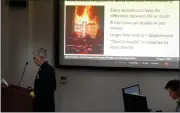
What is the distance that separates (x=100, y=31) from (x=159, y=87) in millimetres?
1016

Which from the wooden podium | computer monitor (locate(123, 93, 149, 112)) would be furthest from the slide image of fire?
computer monitor (locate(123, 93, 149, 112))

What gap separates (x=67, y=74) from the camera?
4859 millimetres

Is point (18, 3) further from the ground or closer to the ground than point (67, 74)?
further from the ground

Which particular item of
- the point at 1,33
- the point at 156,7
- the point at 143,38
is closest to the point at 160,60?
the point at 143,38

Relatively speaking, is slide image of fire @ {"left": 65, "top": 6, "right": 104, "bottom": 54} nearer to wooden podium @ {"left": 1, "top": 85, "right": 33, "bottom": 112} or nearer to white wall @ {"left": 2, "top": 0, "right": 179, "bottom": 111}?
white wall @ {"left": 2, "top": 0, "right": 179, "bottom": 111}

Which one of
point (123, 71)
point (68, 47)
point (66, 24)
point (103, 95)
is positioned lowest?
point (103, 95)

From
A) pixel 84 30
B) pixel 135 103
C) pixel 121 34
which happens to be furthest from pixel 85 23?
pixel 135 103

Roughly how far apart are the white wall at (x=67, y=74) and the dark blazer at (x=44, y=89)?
1.94ft

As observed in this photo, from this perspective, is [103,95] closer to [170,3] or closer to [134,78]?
[134,78]

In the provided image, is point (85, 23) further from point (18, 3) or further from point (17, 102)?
point (17, 102)

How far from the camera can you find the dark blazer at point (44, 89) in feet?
13.8

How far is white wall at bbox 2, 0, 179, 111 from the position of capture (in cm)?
472

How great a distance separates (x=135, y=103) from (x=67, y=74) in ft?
5.54

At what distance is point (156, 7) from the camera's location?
4.53 m
